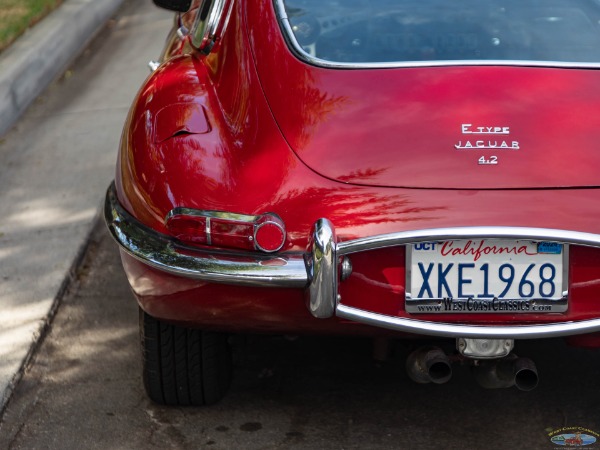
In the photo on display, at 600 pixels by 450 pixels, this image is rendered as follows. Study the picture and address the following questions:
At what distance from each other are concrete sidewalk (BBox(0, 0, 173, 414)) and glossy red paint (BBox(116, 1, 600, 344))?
111 centimetres

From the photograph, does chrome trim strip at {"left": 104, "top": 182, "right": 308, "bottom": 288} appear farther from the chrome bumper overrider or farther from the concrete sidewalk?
the concrete sidewalk

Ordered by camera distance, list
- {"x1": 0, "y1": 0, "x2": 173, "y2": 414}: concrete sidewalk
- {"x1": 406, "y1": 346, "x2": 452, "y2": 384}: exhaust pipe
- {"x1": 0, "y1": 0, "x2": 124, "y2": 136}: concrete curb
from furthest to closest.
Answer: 1. {"x1": 0, "y1": 0, "x2": 124, "y2": 136}: concrete curb
2. {"x1": 0, "y1": 0, "x2": 173, "y2": 414}: concrete sidewalk
3. {"x1": 406, "y1": 346, "x2": 452, "y2": 384}: exhaust pipe

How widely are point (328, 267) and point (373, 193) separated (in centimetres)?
27

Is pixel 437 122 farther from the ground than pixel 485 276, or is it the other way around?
pixel 437 122

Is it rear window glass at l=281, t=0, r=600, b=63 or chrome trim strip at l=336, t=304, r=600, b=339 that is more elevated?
rear window glass at l=281, t=0, r=600, b=63

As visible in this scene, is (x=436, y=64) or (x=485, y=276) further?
(x=436, y=64)

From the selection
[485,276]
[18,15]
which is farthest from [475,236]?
[18,15]

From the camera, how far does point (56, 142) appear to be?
720 cm

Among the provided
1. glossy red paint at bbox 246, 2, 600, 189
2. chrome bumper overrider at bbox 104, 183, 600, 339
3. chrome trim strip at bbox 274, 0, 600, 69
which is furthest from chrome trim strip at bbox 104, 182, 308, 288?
chrome trim strip at bbox 274, 0, 600, 69

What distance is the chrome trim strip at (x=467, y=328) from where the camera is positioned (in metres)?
3.29

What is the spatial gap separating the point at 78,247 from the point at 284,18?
1.90 metres

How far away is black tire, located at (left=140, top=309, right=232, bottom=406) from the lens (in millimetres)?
3818

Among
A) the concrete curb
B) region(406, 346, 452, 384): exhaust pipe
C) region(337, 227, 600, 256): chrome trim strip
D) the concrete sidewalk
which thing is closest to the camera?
region(337, 227, 600, 256): chrome trim strip

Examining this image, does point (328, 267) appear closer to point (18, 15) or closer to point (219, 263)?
point (219, 263)
